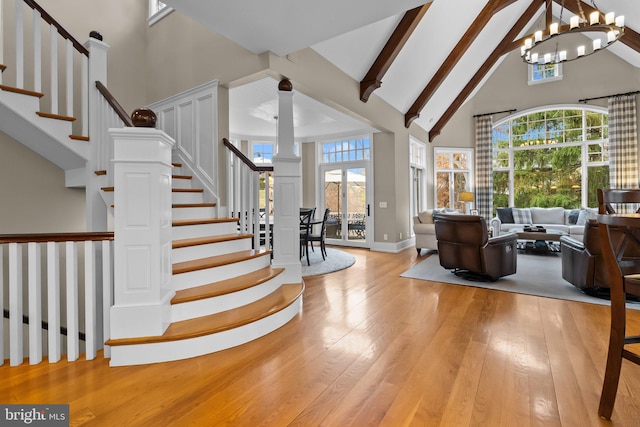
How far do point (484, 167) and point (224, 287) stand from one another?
27.4 ft

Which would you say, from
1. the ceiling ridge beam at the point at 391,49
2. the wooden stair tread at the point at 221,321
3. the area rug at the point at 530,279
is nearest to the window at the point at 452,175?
the area rug at the point at 530,279

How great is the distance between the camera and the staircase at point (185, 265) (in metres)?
2.08

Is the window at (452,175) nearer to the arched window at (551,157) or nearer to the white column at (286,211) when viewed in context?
the arched window at (551,157)

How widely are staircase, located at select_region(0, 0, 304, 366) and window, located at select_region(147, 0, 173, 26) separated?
6.53ft

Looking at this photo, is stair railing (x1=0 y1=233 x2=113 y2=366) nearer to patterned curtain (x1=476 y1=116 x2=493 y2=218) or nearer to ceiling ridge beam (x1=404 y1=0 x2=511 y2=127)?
ceiling ridge beam (x1=404 y1=0 x2=511 y2=127)

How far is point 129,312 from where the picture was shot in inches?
78.5

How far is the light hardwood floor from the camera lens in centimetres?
151

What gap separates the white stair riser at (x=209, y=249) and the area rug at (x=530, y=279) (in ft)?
8.01

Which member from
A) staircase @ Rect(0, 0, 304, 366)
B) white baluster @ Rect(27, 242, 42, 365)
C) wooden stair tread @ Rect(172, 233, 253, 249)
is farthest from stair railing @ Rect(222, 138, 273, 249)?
white baluster @ Rect(27, 242, 42, 365)

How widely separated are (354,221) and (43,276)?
18.3 feet

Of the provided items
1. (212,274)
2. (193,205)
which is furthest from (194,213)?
(212,274)

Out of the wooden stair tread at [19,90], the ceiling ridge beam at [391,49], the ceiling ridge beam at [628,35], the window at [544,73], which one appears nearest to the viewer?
the wooden stair tread at [19,90]

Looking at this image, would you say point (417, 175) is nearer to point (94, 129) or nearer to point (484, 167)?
point (484, 167)

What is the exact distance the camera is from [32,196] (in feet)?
11.6
